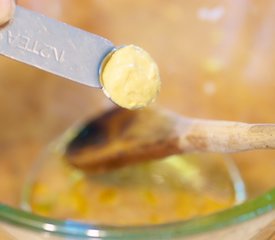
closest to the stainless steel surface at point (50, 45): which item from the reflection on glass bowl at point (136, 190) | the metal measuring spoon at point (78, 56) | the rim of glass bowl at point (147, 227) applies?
the metal measuring spoon at point (78, 56)

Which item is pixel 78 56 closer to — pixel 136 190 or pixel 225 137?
pixel 225 137

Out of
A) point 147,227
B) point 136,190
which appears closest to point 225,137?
point 147,227

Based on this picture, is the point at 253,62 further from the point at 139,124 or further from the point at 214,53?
the point at 139,124

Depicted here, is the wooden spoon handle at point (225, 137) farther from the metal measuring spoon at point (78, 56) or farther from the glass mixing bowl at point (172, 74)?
the glass mixing bowl at point (172, 74)

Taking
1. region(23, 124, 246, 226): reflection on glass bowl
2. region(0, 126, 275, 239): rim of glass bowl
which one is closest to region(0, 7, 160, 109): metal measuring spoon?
region(0, 126, 275, 239): rim of glass bowl

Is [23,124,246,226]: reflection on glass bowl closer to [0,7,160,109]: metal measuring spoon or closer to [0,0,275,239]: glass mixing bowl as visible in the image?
[0,0,275,239]: glass mixing bowl
